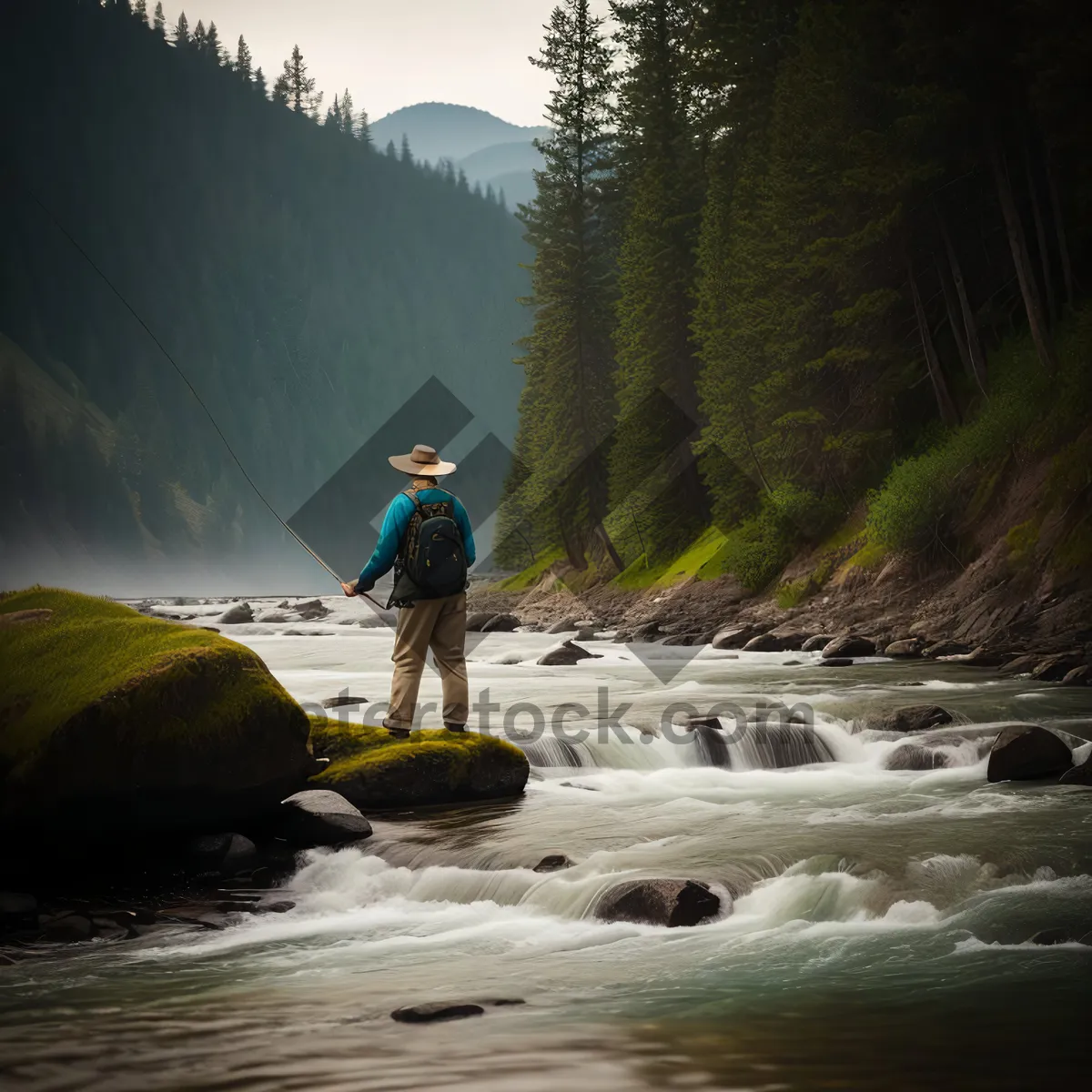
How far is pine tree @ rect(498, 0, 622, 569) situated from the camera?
4966 centimetres

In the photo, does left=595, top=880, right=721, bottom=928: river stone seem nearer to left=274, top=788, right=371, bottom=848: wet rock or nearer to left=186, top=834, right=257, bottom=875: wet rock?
left=274, top=788, right=371, bottom=848: wet rock

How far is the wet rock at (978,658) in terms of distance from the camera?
20.2m

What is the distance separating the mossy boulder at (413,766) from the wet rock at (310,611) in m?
45.3

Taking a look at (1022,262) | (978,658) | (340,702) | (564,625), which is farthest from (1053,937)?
(564,625)

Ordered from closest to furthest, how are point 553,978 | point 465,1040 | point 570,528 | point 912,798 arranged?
point 465,1040 → point 553,978 → point 912,798 → point 570,528

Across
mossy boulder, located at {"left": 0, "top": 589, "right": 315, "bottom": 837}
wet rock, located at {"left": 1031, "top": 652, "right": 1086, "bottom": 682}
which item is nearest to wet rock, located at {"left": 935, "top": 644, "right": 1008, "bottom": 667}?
wet rock, located at {"left": 1031, "top": 652, "right": 1086, "bottom": 682}

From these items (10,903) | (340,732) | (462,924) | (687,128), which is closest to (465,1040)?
(462,924)

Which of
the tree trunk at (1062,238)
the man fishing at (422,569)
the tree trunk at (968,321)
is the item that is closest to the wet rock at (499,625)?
the tree trunk at (968,321)

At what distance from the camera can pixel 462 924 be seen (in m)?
7.17

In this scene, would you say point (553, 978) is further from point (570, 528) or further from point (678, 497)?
point (570, 528)

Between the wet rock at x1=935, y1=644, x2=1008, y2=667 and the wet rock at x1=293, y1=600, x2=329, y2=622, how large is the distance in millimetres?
38255

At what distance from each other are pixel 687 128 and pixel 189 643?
4315 cm

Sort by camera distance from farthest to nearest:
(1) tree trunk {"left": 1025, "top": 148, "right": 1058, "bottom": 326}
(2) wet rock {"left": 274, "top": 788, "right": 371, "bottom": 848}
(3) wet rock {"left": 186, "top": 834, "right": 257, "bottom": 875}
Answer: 1. (1) tree trunk {"left": 1025, "top": 148, "right": 1058, "bottom": 326}
2. (2) wet rock {"left": 274, "top": 788, "right": 371, "bottom": 848}
3. (3) wet rock {"left": 186, "top": 834, "right": 257, "bottom": 875}

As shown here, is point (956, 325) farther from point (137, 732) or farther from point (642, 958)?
point (642, 958)
